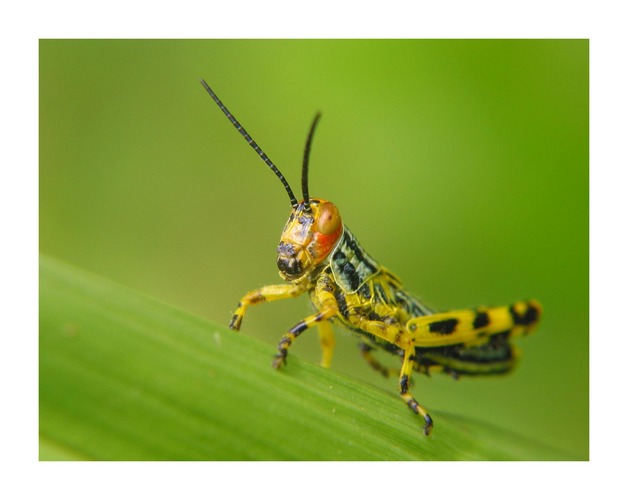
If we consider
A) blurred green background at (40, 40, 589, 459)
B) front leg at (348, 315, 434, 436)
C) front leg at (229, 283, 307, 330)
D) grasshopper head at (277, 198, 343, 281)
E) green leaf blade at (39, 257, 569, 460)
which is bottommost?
green leaf blade at (39, 257, 569, 460)

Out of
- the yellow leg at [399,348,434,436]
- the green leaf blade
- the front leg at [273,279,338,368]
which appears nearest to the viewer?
the green leaf blade

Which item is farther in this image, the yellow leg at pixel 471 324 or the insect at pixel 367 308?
the yellow leg at pixel 471 324

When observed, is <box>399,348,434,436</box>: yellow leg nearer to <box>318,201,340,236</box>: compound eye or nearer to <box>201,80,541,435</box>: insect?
<box>201,80,541,435</box>: insect

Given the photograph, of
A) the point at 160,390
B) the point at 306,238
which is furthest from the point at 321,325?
the point at 160,390

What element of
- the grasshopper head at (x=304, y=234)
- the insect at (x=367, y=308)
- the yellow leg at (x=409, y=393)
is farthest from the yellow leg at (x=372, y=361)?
the grasshopper head at (x=304, y=234)

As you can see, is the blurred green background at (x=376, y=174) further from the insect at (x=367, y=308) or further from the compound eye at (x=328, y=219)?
the compound eye at (x=328, y=219)

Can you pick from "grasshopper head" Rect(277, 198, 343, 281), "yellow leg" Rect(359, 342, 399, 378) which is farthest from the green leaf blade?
"yellow leg" Rect(359, 342, 399, 378)
